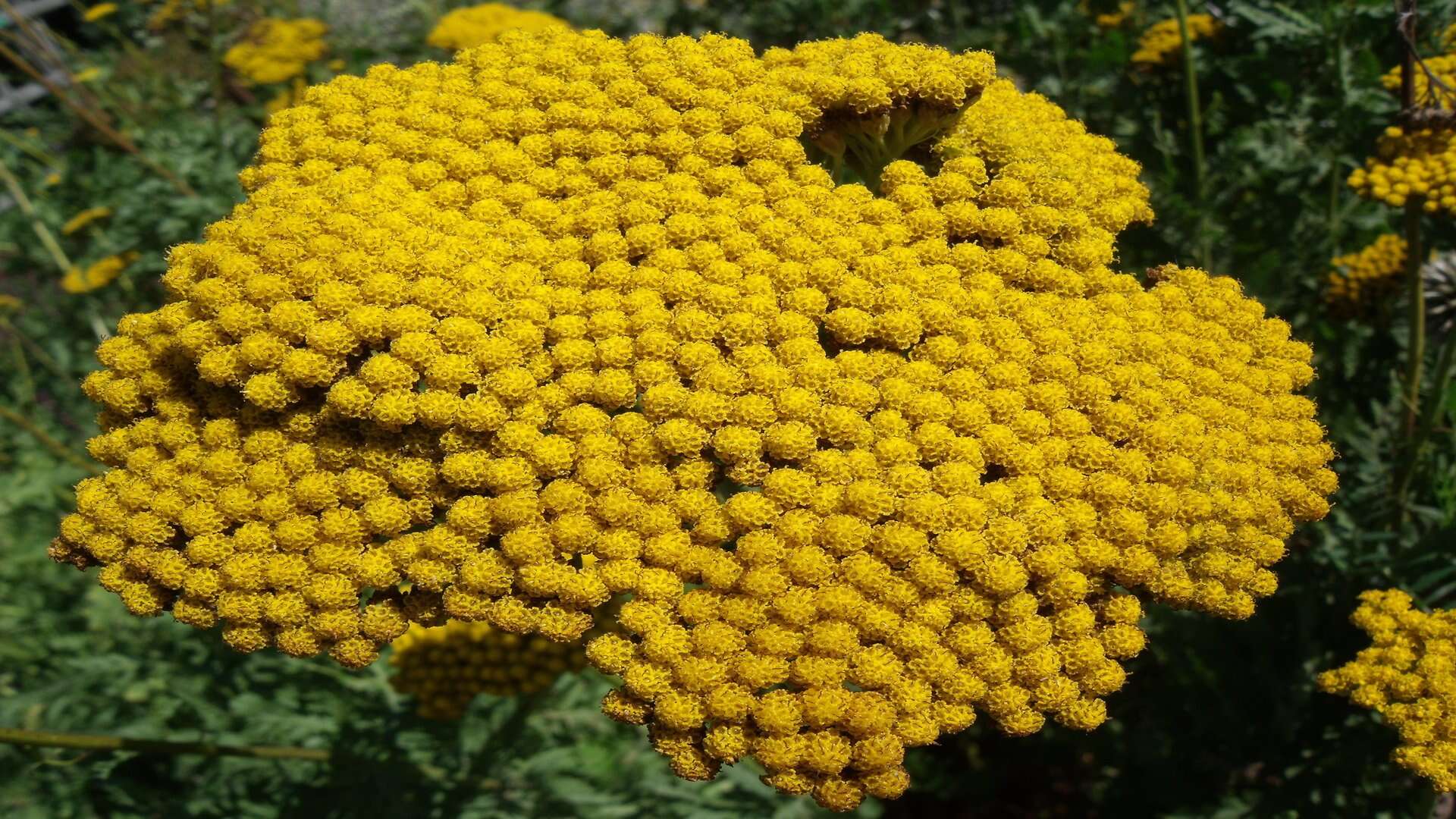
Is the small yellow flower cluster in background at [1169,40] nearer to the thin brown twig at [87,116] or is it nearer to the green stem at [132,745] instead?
the green stem at [132,745]

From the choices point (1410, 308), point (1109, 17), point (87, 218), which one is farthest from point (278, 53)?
point (1410, 308)

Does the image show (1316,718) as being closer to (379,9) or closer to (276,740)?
(276,740)

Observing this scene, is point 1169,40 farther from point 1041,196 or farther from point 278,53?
point 278,53

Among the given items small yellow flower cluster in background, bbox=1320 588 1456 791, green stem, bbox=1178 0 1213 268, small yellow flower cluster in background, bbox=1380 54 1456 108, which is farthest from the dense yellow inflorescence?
green stem, bbox=1178 0 1213 268

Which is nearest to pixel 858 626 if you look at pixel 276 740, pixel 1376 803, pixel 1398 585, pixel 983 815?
pixel 1398 585

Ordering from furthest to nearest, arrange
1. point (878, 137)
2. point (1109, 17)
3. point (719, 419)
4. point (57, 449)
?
point (57, 449) → point (1109, 17) → point (878, 137) → point (719, 419)

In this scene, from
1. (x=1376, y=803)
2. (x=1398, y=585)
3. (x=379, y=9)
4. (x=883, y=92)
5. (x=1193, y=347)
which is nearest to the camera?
(x=1193, y=347)
